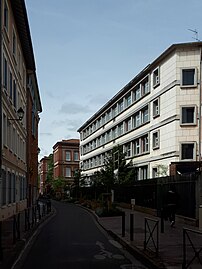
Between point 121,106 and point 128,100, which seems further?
point 121,106

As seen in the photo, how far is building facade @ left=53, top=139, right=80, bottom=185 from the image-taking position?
123m

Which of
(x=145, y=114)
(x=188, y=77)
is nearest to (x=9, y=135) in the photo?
(x=188, y=77)

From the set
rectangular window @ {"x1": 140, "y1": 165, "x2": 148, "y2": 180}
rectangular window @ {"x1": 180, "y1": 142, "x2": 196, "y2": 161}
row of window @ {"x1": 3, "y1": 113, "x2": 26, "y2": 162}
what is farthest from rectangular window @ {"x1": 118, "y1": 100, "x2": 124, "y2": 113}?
row of window @ {"x1": 3, "y1": 113, "x2": 26, "y2": 162}

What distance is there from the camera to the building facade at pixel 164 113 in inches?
1678

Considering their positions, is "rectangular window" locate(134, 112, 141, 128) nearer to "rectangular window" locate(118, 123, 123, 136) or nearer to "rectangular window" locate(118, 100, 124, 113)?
"rectangular window" locate(118, 100, 124, 113)

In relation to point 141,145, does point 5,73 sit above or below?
above

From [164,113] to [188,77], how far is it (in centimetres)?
429

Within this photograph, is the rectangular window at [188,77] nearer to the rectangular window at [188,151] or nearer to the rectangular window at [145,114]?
the rectangular window at [188,151]

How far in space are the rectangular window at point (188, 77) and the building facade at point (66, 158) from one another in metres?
80.6

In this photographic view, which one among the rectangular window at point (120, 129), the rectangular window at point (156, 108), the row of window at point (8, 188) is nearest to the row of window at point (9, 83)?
the row of window at point (8, 188)

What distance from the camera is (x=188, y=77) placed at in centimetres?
4294

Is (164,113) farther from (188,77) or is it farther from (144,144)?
(144,144)

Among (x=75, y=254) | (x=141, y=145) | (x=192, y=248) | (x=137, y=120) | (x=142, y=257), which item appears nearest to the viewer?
(x=192, y=248)

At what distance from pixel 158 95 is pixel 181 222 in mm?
24649
